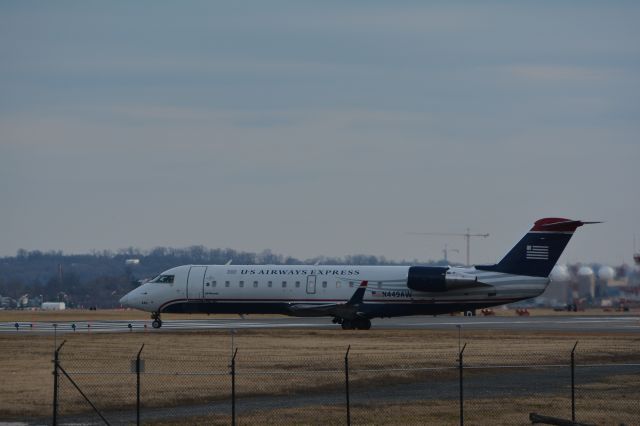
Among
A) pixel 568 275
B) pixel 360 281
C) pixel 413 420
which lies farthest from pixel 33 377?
pixel 568 275

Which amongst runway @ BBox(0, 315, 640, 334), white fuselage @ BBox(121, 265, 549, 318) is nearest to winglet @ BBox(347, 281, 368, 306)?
white fuselage @ BBox(121, 265, 549, 318)

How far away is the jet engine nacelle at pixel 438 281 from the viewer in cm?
5834

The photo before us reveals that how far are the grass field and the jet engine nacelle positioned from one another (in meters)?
2.24

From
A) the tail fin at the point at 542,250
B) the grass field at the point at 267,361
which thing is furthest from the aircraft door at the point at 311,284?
the tail fin at the point at 542,250

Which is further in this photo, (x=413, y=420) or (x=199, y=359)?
(x=199, y=359)

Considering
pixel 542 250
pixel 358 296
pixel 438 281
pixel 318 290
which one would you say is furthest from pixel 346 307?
pixel 542 250

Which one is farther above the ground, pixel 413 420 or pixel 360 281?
pixel 360 281

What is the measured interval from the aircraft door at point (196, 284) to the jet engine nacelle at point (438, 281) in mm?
11038

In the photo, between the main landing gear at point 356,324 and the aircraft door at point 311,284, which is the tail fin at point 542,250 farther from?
the aircraft door at point 311,284

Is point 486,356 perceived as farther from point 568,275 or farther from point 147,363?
point 568,275

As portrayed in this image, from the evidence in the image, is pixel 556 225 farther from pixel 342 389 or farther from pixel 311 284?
pixel 342 389

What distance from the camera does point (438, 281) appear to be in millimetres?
58281

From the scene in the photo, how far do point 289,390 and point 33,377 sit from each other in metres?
8.26

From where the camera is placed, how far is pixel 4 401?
31.2 m
